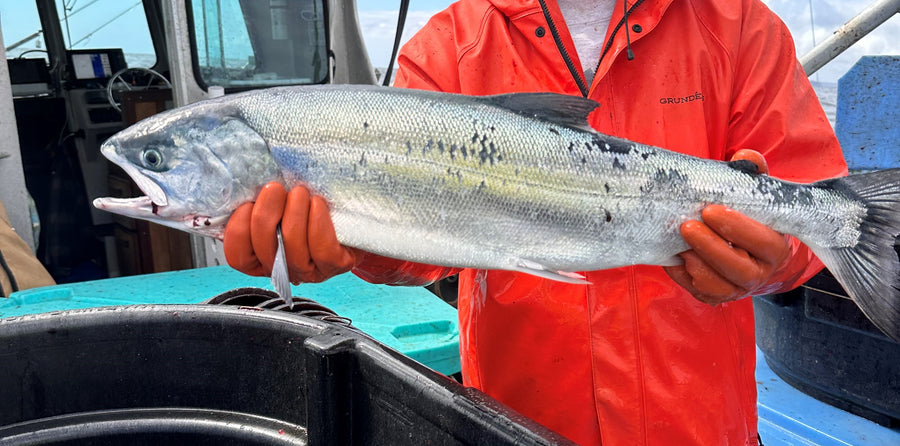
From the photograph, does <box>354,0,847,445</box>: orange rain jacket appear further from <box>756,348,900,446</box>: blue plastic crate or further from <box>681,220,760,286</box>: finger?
<box>756,348,900,446</box>: blue plastic crate

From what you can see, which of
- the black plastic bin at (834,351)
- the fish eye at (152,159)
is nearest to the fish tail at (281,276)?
the fish eye at (152,159)

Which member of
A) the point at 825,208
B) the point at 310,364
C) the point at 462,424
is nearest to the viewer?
the point at 462,424

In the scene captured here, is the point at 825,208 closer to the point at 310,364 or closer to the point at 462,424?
the point at 462,424

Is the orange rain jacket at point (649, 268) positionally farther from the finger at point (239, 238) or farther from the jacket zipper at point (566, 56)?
the finger at point (239, 238)

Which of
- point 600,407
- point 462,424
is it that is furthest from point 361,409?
point 600,407

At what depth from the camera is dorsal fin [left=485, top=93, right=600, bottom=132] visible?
1.67m

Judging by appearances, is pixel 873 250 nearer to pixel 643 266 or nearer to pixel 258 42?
pixel 643 266

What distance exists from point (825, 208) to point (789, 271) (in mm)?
201

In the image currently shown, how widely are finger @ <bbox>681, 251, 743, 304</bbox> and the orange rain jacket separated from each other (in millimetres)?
158

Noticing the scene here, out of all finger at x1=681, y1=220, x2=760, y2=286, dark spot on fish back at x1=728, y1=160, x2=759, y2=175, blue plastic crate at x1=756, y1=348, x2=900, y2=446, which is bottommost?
blue plastic crate at x1=756, y1=348, x2=900, y2=446

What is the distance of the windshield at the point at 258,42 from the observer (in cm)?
473

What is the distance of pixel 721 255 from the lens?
1578 mm

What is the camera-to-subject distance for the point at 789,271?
5.77 ft

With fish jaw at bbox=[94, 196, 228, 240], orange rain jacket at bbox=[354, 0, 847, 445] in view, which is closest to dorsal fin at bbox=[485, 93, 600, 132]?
orange rain jacket at bbox=[354, 0, 847, 445]
